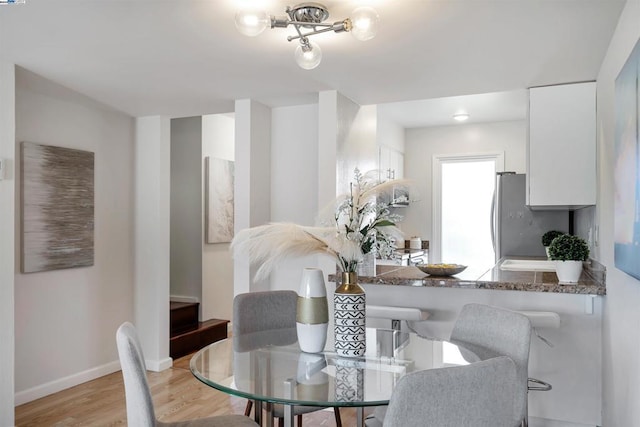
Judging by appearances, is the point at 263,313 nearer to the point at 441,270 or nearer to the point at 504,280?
the point at 441,270

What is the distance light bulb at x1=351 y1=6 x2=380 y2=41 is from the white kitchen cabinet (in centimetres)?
338

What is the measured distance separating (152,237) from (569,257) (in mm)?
3188

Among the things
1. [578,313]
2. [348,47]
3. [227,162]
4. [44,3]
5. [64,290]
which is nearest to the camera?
[44,3]

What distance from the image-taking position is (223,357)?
6.60 feet

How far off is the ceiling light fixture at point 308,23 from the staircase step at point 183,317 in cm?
332

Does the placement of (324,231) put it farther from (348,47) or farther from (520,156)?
(520,156)

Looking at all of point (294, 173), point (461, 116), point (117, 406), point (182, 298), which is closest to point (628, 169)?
point (294, 173)

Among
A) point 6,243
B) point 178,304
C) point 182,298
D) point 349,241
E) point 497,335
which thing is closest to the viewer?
point 349,241

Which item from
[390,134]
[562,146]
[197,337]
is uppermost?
[390,134]

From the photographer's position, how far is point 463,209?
249 inches

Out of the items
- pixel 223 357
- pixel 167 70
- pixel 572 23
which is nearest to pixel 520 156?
pixel 572 23

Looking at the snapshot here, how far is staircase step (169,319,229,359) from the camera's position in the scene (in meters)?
4.59

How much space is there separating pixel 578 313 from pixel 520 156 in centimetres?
344

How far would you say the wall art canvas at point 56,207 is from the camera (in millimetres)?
3414
